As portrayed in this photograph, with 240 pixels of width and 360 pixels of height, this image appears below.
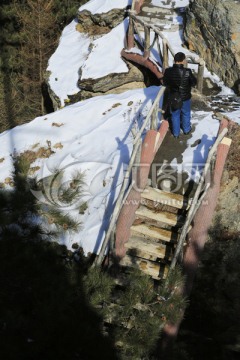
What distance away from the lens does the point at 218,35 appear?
1129 cm

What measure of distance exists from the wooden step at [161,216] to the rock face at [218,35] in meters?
5.50

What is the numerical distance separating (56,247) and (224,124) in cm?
392

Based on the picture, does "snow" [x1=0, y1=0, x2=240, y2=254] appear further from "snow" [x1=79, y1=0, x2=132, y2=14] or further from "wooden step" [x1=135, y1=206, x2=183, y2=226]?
"snow" [x1=79, y1=0, x2=132, y2=14]

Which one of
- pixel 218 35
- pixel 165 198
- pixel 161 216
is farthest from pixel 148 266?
pixel 218 35

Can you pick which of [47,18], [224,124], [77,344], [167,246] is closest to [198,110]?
[224,124]

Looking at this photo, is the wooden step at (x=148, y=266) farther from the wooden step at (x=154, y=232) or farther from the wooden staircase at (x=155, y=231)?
the wooden step at (x=154, y=232)

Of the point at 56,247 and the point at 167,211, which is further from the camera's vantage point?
the point at 167,211

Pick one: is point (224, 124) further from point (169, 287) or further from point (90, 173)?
point (169, 287)

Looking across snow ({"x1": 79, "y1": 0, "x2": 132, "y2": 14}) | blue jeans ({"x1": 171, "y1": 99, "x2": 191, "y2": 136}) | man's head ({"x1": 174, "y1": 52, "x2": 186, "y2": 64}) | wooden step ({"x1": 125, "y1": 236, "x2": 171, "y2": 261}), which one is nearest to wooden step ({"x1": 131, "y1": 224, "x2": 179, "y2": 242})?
wooden step ({"x1": 125, "y1": 236, "x2": 171, "y2": 261})

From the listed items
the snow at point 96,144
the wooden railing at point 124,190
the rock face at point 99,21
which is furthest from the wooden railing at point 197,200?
the rock face at point 99,21

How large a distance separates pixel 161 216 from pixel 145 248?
0.58 m

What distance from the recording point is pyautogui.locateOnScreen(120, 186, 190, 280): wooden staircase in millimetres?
6121

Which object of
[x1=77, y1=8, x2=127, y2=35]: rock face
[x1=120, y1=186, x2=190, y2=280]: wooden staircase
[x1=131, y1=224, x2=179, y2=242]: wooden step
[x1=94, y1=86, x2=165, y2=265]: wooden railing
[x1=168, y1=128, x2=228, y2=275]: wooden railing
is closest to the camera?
[x1=168, y1=128, x2=228, y2=275]: wooden railing

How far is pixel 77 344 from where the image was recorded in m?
4.35
